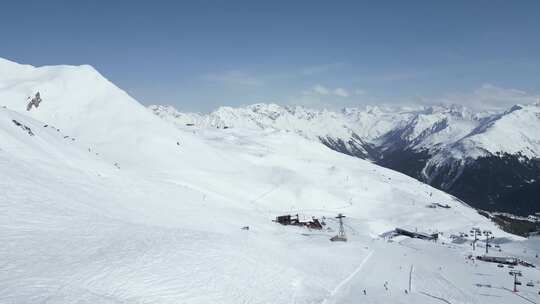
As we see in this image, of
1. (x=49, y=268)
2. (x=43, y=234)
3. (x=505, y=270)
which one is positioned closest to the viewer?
(x=49, y=268)

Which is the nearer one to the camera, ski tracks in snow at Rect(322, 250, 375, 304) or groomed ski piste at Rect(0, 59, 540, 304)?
groomed ski piste at Rect(0, 59, 540, 304)

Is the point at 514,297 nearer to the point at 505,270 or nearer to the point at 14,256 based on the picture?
the point at 505,270

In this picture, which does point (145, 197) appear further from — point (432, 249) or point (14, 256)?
point (432, 249)

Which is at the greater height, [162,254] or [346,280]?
[162,254]

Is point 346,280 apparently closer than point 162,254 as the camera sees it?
No

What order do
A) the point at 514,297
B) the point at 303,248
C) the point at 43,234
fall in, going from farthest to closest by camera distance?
the point at 303,248 < the point at 514,297 < the point at 43,234

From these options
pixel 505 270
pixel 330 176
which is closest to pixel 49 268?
pixel 505 270

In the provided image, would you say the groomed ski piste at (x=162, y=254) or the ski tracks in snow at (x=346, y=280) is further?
the ski tracks in snow at (x=346, y=280)

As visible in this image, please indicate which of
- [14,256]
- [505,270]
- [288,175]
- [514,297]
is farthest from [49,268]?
[288,175]

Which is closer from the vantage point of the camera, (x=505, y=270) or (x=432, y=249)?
(x=505, y=270)

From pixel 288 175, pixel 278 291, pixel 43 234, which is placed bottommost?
Result: pixel 278 291

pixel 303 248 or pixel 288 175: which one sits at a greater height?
pixel 288 175
